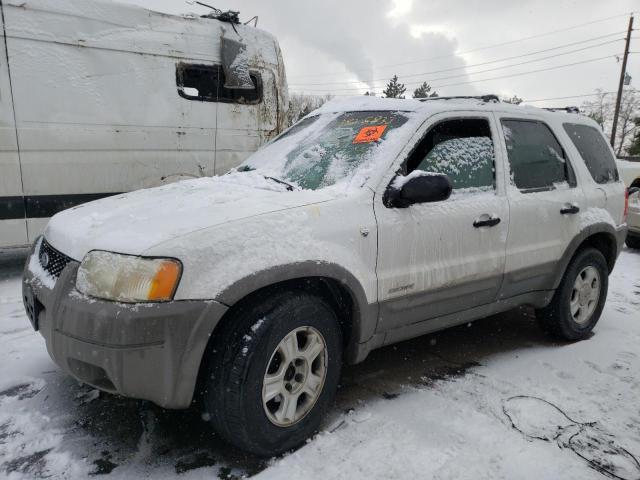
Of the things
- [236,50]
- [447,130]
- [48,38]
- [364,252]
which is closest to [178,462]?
[364,252]

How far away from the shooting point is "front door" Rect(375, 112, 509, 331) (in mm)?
2770

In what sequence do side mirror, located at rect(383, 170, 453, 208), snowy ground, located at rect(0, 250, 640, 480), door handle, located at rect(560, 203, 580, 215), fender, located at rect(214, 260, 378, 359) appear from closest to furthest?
fender, located at rect(214, 260, 378, 359) < snowy ground, located at rect(0, 250, 640, 480) < side mirror, located at rect(383, 170, 453, 208) < door handle, located at rect(560, 203, 580, 215)

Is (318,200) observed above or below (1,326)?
above

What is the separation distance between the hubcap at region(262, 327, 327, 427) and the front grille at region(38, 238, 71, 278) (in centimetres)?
108

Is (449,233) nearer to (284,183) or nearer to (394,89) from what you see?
(284,183)

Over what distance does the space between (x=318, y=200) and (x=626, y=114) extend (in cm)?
6626

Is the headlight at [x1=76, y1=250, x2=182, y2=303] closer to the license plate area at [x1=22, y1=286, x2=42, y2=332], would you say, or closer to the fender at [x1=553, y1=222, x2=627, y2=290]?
the license plate area at [x1=22, y1=286, x2=42, y2=332]

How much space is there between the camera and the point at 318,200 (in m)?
2.56

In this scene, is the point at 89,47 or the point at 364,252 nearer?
the point at 364,252

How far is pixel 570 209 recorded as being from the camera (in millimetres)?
3754

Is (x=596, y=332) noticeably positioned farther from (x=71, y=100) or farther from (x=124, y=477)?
(x=71, y=100)

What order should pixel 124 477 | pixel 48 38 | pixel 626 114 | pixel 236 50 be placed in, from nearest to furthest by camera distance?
pixel 124 477, pixel 48 38, pixel 236 50, pixel 626 114

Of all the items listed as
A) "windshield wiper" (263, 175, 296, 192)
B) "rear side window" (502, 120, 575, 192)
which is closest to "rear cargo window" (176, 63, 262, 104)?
"windshield wiper" (263, 175, 296, 192)

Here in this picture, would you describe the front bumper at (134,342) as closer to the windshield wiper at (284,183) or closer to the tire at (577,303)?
the windshield wiper at (284,183)
